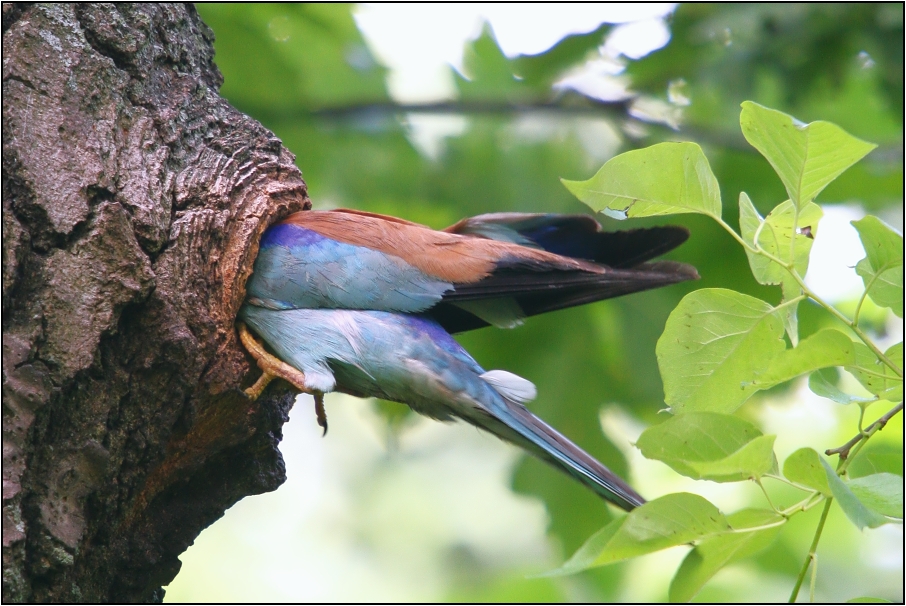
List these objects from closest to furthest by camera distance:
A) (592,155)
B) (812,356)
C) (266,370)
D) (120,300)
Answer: (812,356) < (120,300) < (266,370) < (592,155)

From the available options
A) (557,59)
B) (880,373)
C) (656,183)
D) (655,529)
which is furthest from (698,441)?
(557,59)

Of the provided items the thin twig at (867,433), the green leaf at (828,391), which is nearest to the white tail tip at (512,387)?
the green leaf at (828,391)

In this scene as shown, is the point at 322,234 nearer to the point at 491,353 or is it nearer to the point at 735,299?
the point at 735,299

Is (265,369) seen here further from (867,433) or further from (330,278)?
(867,433)

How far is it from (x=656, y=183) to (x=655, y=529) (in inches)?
35.3

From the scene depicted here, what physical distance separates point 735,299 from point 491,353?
3.55m

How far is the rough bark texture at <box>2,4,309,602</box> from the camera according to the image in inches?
102

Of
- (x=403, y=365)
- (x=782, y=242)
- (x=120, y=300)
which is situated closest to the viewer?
(x=782, y=242)

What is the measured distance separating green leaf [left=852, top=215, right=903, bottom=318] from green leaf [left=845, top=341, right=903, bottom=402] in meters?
0.12

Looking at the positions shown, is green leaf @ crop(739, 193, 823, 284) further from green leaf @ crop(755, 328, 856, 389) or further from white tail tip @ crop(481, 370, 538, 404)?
white tail tip @ crop(481, 370, 538, 404)

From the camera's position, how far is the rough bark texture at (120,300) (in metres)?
2.59

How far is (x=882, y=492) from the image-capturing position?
2.02m

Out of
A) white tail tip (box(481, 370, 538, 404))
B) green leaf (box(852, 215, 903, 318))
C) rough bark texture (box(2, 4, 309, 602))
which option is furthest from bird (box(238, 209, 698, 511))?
green leaf (box(852, 215, 903, 318))

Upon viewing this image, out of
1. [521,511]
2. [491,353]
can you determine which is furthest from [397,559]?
[491,353]
